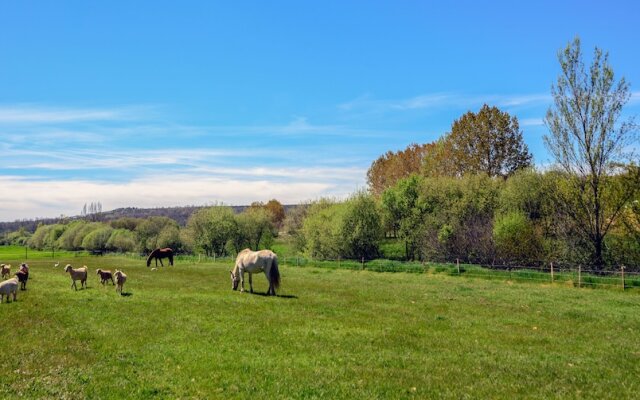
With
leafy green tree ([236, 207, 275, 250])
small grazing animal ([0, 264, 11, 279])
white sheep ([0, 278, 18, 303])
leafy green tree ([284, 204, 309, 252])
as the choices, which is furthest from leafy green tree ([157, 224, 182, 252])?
white sheep ([0, 278, 18, 303])

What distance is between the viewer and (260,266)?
88.7 feet

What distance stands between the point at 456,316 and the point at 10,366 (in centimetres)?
1604

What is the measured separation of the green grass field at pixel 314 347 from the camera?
10.9 metres

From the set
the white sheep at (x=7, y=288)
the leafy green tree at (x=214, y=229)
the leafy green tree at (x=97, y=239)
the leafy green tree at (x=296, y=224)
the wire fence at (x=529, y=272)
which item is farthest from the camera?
the leafy green tree at (x=97, y=239)

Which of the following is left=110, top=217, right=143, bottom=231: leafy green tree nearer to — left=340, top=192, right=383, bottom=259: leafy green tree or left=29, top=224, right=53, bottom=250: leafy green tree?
left=29, top=224, right=53, bottom=250: leafy green tree

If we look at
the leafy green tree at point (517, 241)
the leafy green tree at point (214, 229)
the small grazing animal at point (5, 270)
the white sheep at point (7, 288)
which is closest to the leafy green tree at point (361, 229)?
the leafy green tree at point (517, 241)

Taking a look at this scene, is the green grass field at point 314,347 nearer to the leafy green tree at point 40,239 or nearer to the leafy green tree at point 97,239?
the leafy green tree at point 97,239

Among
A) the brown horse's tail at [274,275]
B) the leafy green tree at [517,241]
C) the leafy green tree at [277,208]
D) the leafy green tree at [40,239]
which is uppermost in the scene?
the leafy green tree at [277,208]

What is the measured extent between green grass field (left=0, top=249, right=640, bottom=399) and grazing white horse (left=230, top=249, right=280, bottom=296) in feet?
4.65

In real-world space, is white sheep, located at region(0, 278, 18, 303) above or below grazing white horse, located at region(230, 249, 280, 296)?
below

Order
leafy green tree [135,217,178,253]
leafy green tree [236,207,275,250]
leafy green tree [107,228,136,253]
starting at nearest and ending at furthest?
leafy green tree [236,207,275,250]
leafy green tree [135,217,178,253]
leafy green tree [107,228,136,253]

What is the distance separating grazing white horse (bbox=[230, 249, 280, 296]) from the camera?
26156mm

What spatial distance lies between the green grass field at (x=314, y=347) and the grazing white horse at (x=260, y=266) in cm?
142

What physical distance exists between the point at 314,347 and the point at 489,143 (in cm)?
5219
